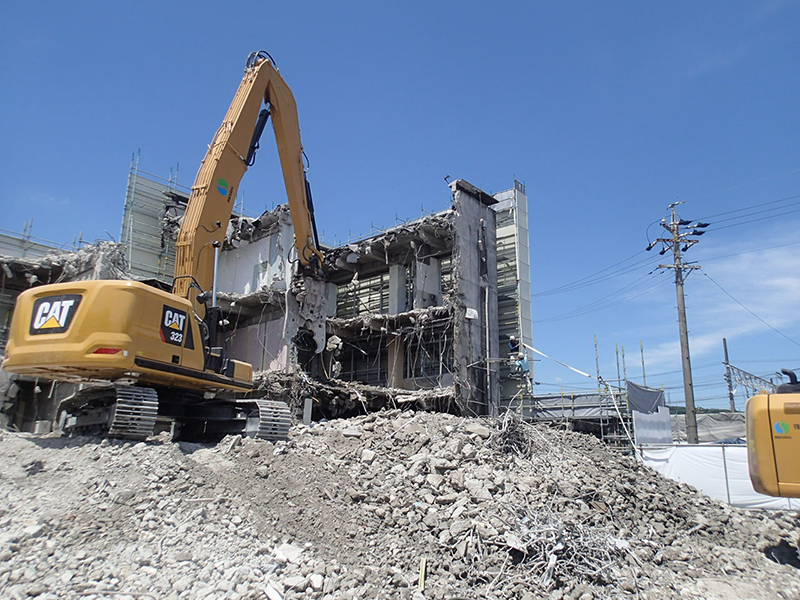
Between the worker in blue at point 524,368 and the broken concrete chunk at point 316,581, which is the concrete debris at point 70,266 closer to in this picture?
the worker in blue at point 524,368

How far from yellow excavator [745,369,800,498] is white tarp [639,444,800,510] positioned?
20.7 ft

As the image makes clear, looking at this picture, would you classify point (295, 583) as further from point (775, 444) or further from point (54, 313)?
point (775, 444)

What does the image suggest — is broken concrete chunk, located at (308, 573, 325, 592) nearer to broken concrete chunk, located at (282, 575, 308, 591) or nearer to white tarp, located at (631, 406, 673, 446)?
broken concrete chunk, located at (282, 575, 308, 591)

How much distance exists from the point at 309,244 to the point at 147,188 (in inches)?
622

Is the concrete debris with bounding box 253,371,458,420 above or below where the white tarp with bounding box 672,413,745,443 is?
above

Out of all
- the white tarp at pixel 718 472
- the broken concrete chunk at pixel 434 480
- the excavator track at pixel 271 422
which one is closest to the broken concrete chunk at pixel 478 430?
the broken concrete chunk at pixel 434 480

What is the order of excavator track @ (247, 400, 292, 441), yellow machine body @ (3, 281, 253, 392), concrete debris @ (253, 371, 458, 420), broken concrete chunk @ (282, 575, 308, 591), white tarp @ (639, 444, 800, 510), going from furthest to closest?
concrete debris @ (253, 371, 458, 420)
white tarp @ (639, 444, 800, 510)
excavator track @ (247, 400, 292, 441)
yellow machine body @ (3, 281, 253, 392)
broken concrete chunk @ (282, 575, 308, 591)

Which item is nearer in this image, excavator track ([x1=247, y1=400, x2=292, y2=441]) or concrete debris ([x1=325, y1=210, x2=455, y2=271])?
excavator track ([x1=247, y1=400, x2=292, y2=441])

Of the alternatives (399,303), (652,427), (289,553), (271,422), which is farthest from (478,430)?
(399,303)

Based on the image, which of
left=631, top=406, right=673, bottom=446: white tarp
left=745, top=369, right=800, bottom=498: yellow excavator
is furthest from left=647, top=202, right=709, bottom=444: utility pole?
left=745, top=369, right=800, bottom=498: yellow excavator

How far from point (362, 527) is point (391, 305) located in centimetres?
1496

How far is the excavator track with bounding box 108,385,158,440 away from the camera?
27.9ft

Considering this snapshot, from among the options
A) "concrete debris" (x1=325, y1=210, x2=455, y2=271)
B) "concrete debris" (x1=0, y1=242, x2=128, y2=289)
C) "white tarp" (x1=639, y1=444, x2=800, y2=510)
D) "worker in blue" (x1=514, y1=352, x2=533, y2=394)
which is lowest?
"white tarp" (x1=639, y1=444, x2=800, y2=510)

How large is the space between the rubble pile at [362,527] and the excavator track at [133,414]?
329 millimetres
